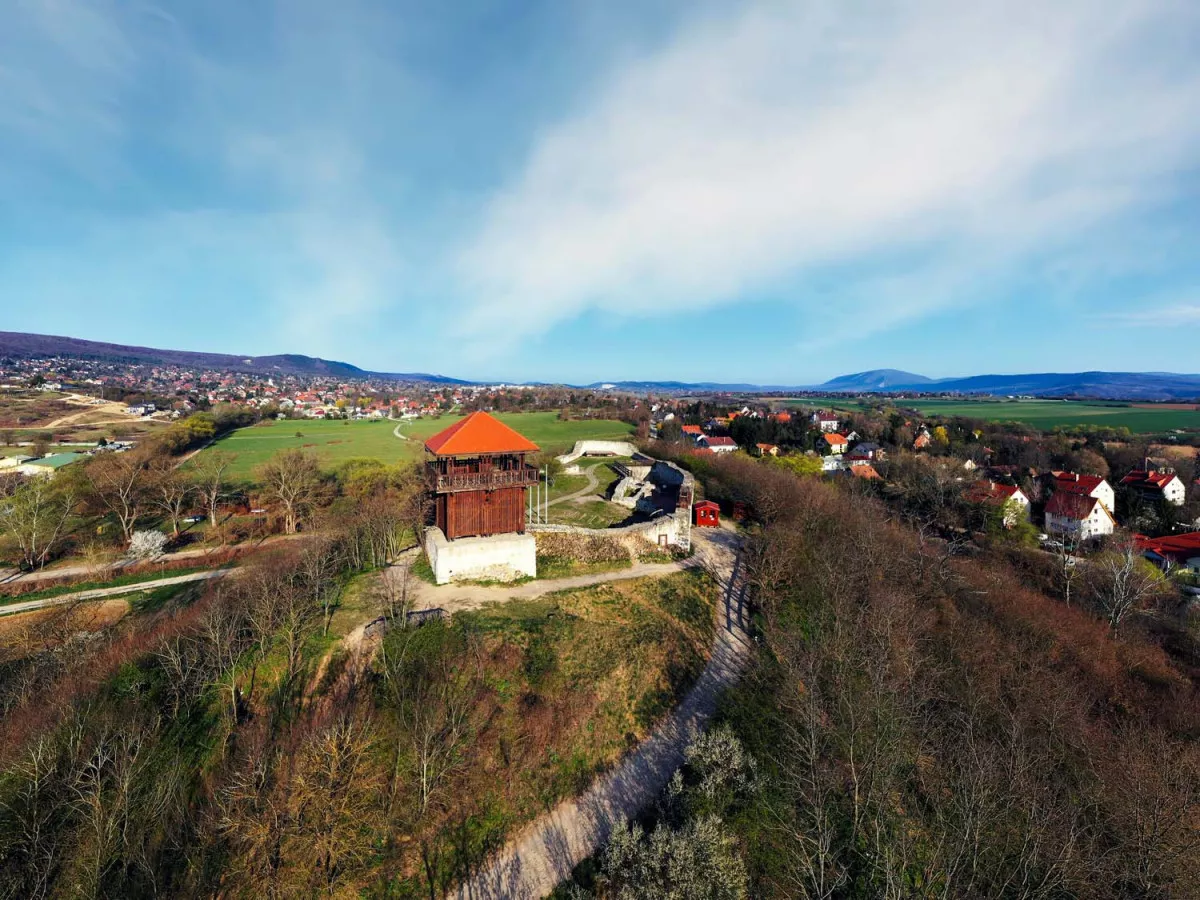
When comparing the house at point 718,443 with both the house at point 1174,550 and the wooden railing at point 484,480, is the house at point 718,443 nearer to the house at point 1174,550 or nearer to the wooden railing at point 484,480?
the house at point 1174,550

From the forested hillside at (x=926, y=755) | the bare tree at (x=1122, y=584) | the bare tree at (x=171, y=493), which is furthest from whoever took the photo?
the bare tree at (x=171, y=493)

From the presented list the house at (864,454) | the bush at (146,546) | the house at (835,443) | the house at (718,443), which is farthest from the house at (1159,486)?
the bush at (146,546)

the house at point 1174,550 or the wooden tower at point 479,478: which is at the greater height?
the wooden tower at point 479,478

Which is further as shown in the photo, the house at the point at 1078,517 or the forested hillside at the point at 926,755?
the house at the point at 1078,517

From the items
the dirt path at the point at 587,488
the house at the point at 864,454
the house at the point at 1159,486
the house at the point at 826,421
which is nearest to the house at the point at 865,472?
the house at the point at 864,454

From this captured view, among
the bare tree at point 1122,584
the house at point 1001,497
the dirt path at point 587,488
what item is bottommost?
the bare tree at point 1122,584

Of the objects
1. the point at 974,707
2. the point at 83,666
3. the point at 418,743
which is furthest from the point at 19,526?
the point at 974,707

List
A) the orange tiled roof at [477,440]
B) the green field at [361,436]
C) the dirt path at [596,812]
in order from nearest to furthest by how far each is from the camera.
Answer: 1. the dirt path at [596,812]
2. the orange tiled roof at [477,440]
3. the green field at [361,436]

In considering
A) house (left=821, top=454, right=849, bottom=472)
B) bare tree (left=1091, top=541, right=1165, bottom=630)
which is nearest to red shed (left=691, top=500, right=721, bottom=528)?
bare tree (left=1091, top=541, right=1165, bottom=630)

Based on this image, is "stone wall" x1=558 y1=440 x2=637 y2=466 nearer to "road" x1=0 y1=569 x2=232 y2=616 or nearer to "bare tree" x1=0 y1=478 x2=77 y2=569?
"road" x1=0 y1=569 x2=232 y2=616
